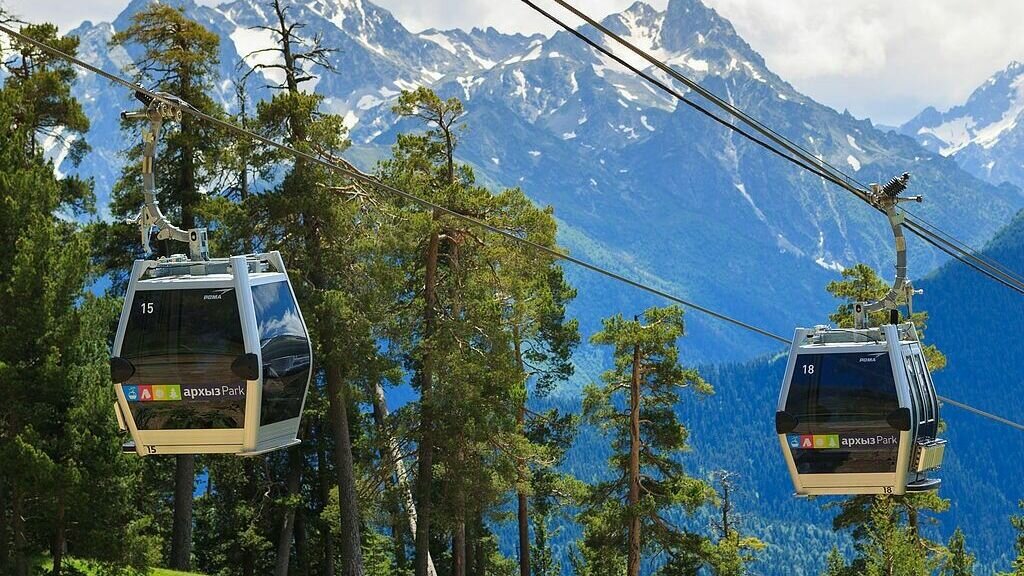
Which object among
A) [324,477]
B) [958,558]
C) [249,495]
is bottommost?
[958,558]

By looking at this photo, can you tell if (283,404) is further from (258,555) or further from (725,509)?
(725,509)

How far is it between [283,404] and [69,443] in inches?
591

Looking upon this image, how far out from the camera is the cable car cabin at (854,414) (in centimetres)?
1553

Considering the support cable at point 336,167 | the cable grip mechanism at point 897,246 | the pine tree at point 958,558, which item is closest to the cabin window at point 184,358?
the support cable at point 336,167

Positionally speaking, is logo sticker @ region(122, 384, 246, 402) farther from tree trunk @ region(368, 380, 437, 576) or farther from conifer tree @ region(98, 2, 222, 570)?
conifer tree @ region(98, 2, 222, 570)

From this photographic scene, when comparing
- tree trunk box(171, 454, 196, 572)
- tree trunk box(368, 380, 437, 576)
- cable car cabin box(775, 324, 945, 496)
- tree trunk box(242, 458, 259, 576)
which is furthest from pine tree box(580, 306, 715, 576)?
cable car cabin box(775, 324, 945, 496)

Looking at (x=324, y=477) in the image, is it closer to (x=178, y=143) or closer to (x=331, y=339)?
(x=331, y=339)

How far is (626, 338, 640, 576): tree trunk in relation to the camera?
122 feet

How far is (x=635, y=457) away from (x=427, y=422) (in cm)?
703

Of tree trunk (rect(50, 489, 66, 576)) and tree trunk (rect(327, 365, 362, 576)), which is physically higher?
tree trunk (rect(327, 365, 362, 576))

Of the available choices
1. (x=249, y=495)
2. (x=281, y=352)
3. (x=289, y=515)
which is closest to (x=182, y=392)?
(x=281, y=352)

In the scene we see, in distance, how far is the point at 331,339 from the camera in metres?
31.1

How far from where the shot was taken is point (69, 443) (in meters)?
27.9

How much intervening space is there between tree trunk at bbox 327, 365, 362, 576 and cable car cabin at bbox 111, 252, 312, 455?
17.8 m
